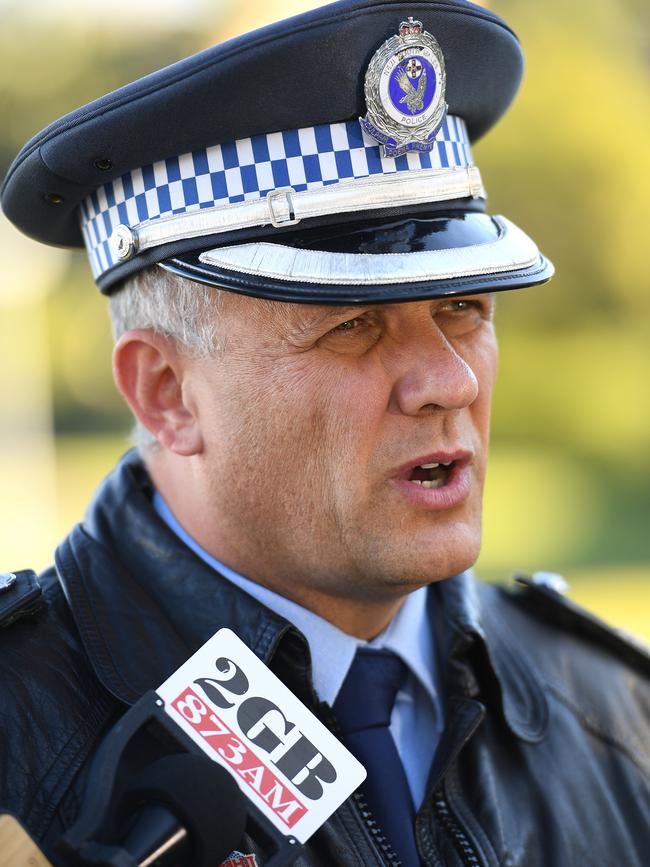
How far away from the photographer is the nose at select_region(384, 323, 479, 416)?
6.17 feet

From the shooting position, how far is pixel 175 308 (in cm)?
202

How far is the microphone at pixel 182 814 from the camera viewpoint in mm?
1342

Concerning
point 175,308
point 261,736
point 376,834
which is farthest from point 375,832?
point 175,308

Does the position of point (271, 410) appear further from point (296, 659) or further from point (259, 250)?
point (296, 659)

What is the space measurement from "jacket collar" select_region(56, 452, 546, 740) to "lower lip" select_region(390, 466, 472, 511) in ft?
0.96

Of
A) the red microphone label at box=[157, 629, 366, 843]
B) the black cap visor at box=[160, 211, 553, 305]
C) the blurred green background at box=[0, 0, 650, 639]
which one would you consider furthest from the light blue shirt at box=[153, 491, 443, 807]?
the blurred green background at box=[0, 0, 650, 639]

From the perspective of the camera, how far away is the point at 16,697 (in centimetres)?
181

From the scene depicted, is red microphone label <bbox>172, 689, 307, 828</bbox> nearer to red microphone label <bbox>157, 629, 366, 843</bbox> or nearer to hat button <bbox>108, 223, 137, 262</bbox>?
red microphone label <bbox>157, 629, 366, 843</bbox>

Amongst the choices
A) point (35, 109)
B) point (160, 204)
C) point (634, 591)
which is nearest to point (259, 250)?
point (160, 204)

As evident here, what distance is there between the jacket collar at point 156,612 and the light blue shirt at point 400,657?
0.18 ft

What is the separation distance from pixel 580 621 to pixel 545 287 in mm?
15427

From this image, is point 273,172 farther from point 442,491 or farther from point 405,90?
point 442,491

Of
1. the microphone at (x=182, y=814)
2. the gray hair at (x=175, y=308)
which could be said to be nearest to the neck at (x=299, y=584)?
the gray hair at (x=175, y=308)

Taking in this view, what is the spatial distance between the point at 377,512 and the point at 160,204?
629mm
